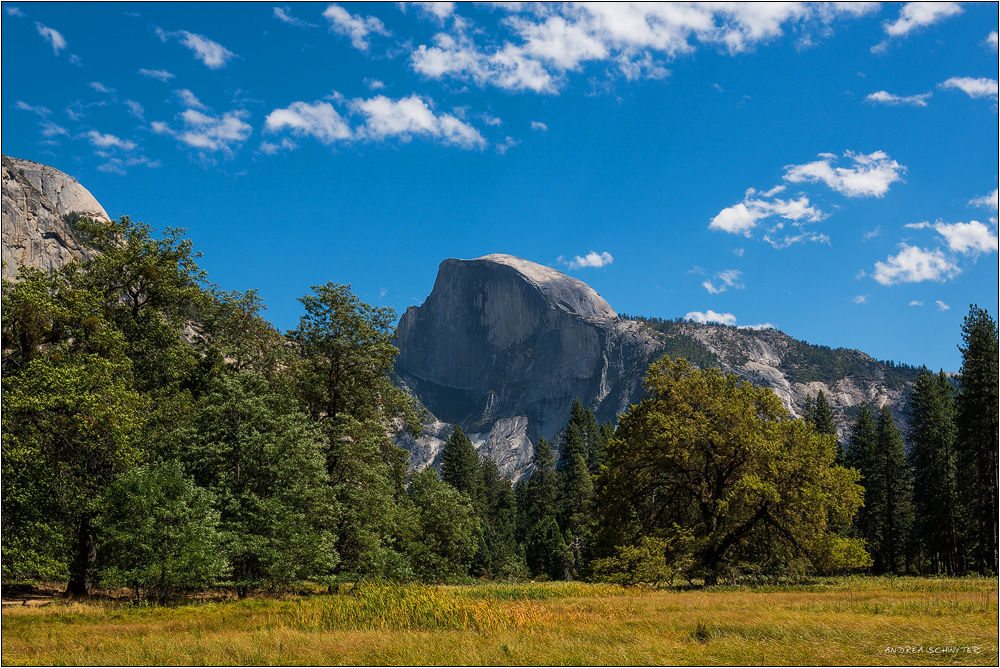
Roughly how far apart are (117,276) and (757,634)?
28.4 meters

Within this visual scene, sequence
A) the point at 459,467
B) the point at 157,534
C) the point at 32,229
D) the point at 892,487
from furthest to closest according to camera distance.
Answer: the point at 32,229, the point at 459,467, the point at 892,487, the point at 157,534

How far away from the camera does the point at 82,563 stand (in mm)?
24719

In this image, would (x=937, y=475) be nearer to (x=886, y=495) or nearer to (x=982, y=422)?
(x=886, y=495)

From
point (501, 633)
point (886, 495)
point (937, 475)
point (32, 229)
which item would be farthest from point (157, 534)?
point (32, 229)

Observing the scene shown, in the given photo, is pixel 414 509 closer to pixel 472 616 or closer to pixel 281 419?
pixel 281 419

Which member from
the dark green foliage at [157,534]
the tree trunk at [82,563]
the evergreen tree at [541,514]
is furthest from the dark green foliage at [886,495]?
the tree trunk at [82,563]

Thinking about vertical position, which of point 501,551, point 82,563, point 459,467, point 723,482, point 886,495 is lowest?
point 501,551

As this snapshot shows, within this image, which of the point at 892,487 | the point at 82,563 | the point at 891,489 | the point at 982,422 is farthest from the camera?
the point at 891,489

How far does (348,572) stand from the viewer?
89.8ft

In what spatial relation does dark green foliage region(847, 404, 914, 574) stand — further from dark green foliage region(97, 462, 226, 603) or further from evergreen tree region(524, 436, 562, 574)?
dark green foliage region(97, 462, 226, 603)

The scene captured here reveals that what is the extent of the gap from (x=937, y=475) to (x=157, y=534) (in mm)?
52980

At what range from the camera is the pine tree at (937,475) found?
49.8m

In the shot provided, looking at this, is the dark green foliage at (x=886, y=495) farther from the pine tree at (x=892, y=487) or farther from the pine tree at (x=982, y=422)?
the pine tree at (x=982, y=422)

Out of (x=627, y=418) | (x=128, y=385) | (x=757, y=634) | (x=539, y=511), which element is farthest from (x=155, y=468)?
(x=539, y=511)
